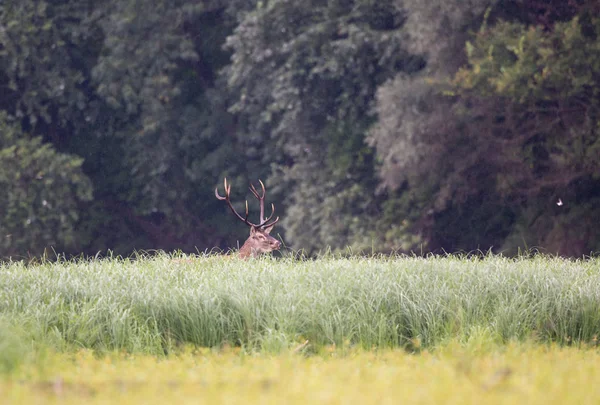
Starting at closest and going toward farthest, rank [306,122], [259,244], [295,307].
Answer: [295,307] → [259,244] → [306,122]

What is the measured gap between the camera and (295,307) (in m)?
8.11

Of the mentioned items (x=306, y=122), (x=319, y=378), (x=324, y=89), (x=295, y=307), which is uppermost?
(x=324, y=89)

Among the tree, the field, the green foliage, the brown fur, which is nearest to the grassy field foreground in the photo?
the field

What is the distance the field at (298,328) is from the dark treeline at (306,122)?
6.77 meters

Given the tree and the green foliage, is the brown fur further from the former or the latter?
the green foliage

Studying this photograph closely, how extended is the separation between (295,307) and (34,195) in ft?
46.5

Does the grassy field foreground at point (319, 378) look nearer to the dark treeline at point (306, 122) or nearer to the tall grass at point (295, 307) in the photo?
the tall grass at point (295, 307)

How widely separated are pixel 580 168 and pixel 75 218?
432 inches

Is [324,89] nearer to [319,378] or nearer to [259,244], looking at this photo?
[259,244]

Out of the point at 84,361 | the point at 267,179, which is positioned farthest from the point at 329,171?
the point at 84,361

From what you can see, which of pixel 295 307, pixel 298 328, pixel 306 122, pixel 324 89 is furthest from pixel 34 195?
pixel 298 328

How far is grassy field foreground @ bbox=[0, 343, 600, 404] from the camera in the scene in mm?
5043

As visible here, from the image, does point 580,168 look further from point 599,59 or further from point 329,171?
point 329,171

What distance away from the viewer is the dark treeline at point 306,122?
55.7 ft
